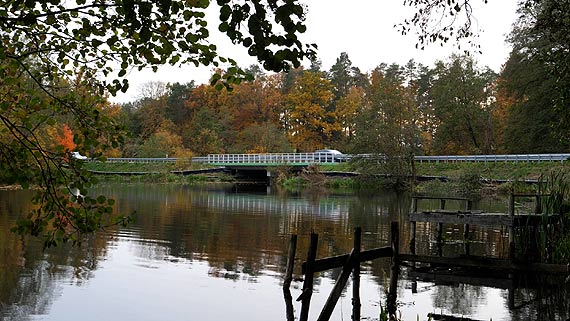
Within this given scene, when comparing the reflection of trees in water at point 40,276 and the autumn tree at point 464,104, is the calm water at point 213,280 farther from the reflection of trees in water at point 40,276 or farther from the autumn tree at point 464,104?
the autumn tree at point 464,104

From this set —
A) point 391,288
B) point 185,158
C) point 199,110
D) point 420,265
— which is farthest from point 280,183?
point 391,288

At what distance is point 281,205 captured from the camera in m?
36.0

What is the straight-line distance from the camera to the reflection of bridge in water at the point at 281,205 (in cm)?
3162

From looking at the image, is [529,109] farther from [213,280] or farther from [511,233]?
[213,280]

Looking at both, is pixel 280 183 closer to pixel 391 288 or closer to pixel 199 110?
pixel 199 110

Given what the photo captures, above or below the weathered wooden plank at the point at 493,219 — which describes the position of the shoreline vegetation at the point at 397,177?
above

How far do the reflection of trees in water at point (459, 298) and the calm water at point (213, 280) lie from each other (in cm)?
2

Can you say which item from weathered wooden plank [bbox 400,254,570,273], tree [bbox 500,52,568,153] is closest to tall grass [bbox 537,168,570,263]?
weathered wooden plank [bbox 400,254,570,273]

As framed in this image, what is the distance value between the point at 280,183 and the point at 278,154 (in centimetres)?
340

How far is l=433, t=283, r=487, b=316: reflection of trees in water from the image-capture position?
12.4 meters

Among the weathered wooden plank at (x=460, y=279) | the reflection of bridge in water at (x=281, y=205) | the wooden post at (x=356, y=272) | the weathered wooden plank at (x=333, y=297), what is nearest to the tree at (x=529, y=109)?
the reflection of bridge in water at (x=281, y=205)

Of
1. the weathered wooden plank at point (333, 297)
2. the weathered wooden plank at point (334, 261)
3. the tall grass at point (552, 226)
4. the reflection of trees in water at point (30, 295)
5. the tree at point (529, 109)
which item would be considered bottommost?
the reflection of trees in water at point (30, 295)

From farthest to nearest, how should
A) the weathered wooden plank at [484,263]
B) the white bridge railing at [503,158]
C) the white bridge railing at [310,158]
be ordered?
the white bridge railing at [310,158] < the white bridge railing at [503,158] < the weathered wooden plank at [484,263]

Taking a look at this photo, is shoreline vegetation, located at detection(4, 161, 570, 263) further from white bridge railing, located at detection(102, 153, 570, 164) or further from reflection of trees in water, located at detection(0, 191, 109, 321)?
reflection of trees in water, located at detection(0, 191, 109, 321)
